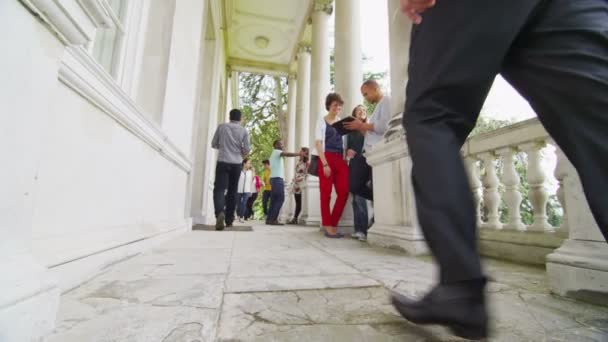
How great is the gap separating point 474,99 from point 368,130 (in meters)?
2.64

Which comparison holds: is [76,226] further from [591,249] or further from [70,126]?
[591,249]

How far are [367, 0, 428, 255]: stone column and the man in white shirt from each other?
1.05ft

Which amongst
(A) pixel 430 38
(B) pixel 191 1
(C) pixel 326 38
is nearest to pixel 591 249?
(A) pixel 430 38

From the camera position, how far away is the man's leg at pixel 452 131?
0.70m

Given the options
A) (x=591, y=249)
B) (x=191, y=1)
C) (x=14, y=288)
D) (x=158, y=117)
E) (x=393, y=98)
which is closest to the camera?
(x=14, y=288)

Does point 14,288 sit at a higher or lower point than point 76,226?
lower

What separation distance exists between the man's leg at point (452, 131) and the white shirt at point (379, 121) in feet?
8.16

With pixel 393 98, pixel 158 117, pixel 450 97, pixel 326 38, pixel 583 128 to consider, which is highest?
pixel 326 38

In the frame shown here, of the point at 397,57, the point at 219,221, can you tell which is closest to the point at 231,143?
the point at 219,221

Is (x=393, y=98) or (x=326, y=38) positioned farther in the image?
(x=326, y=38)

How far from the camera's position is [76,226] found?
4.41ft

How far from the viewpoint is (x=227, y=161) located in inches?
177

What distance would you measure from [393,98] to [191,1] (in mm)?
Answer: 2800

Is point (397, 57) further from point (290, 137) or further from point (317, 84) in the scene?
point (290, 137)
